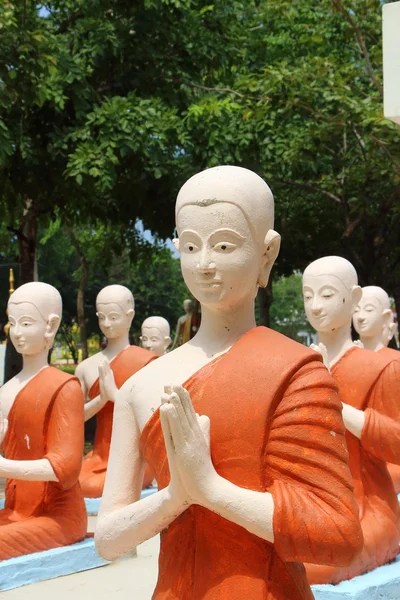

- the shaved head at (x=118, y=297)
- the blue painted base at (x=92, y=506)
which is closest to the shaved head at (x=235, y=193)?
the blue painted base at (x=92, y=506)

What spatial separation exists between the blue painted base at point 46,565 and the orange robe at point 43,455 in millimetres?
48

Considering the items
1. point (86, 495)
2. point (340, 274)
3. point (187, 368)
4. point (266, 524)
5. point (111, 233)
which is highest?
point (111, 233)

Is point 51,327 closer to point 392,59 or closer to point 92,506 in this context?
point 392,59

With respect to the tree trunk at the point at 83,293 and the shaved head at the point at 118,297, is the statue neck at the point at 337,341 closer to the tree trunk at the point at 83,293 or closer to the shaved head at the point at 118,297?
the shaved head at the point at 118,297

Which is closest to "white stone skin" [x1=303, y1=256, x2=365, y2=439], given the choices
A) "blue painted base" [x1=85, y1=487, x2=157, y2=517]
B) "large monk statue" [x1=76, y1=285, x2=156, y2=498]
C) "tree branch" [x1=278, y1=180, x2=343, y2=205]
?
"blue painted base" [x1=85, y1=487, x2=157, y2=517]

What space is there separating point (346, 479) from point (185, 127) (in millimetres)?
9159

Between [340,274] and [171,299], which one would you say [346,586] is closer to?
[340,274]

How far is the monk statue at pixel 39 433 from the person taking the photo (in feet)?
18.8

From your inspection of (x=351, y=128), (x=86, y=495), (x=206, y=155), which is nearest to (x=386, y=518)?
(x=86, y=495)

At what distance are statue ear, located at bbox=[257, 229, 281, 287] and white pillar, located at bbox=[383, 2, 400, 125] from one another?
2.29 metres

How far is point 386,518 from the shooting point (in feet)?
17.5

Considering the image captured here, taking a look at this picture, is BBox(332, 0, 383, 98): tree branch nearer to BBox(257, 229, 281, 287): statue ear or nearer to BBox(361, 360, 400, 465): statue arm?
BBox(361, 360, 400, 465): statue arm

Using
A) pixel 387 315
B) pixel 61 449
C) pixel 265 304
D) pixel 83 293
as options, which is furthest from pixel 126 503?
pixel 83 293

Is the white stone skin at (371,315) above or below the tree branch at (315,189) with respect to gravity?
below
